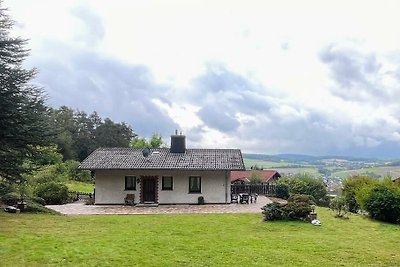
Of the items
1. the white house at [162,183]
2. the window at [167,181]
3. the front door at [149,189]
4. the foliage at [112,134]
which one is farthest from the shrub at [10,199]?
the foliage at [112,134]

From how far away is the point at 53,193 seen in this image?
3031cm

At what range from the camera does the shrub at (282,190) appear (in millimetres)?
34594

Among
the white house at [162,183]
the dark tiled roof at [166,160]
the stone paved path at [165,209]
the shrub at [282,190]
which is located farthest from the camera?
the shrub at [282,190]

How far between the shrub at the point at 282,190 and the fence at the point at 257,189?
20.4 inches

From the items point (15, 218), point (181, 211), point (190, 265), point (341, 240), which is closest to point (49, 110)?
point (15, 218)

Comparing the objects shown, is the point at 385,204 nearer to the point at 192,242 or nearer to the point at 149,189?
the point at 192,242

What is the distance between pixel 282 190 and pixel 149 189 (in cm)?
1172

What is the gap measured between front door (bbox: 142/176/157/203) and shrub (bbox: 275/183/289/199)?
11.2 m

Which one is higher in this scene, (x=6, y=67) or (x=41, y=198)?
(x=6, y=67)

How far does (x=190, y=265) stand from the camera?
11586 mm

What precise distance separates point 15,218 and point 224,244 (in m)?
11.0

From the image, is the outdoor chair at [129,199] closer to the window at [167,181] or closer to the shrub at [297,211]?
the window at [167,181]

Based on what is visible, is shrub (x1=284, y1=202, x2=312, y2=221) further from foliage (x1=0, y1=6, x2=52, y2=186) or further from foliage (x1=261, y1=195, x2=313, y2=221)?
foliage (x1=0, y1=6, x2=52, y2=186)

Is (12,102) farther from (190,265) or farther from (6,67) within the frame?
(190,265)
